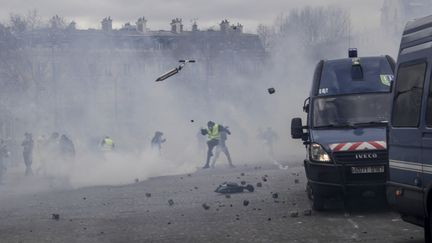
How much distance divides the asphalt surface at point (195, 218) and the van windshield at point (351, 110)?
4.33 feet

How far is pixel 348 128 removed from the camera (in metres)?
11.2

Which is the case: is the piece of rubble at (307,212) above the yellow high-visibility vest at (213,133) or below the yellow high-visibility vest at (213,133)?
below

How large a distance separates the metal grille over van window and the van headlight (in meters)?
2.41

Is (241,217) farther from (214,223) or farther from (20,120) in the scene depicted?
(20,120)

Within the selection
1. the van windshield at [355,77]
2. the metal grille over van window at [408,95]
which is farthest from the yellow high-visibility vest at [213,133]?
the metal grille over van window at [408,95]

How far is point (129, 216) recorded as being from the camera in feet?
38.4

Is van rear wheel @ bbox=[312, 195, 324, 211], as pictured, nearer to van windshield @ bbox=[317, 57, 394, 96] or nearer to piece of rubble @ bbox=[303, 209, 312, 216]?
piece of rubble @ bbox=[303, 209, 312, 216]

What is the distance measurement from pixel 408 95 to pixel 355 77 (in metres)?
4.02

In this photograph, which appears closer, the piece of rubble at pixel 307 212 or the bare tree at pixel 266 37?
the piece of rubble at pixel 307 212

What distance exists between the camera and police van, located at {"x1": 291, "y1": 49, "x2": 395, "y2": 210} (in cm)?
1045

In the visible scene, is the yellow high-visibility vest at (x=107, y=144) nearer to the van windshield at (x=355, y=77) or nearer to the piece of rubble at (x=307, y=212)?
the van windshield at (x=355, y=77)

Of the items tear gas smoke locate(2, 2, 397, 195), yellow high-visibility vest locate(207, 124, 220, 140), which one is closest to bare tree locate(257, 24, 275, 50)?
tear gas smoke locate(2, 2, 397, 195)

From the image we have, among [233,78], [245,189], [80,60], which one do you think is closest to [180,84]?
[233,78]

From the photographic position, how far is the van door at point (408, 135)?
25.0 feet
